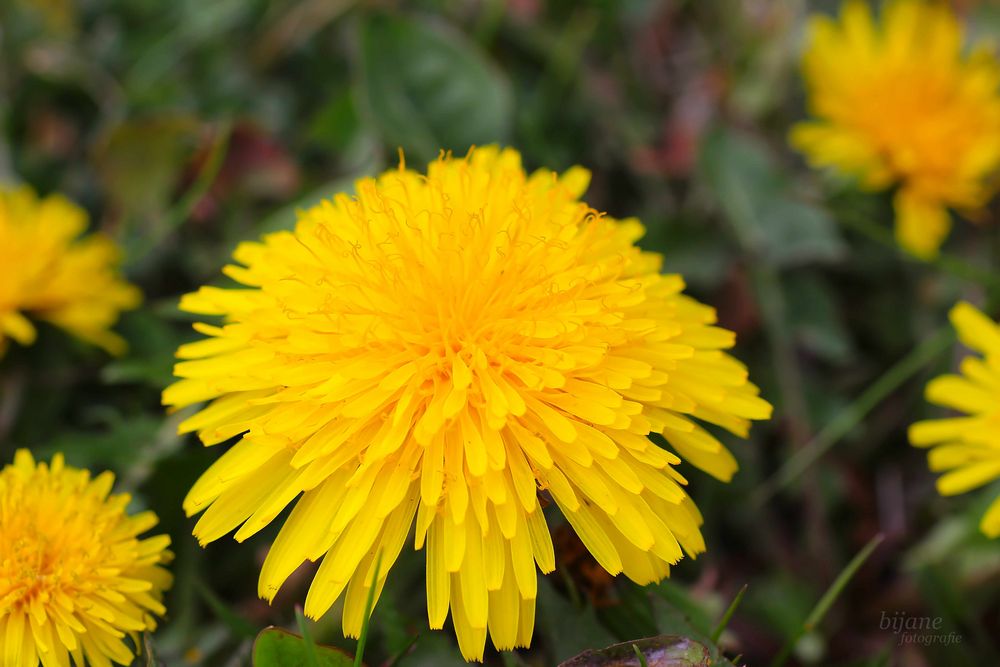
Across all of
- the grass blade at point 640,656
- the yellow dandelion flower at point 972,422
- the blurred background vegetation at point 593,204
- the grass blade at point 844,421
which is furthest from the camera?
the grass blade at point 844,421

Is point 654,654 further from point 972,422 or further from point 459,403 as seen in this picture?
point 972,422

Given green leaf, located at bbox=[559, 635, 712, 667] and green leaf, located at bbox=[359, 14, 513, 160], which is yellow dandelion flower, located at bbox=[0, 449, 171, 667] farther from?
green leaf, located at bbox=[359, 14, 513, 160]

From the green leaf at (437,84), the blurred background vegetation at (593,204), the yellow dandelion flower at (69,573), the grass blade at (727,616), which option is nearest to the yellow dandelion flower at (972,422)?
the blurred background vegetation at (593,204)

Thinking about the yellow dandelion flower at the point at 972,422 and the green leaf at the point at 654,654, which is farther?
the yellow dandelion flower at the point at 972,422

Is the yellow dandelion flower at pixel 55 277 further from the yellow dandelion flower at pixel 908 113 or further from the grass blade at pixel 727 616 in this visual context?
the yellow dandelion flower at pixel 908 113

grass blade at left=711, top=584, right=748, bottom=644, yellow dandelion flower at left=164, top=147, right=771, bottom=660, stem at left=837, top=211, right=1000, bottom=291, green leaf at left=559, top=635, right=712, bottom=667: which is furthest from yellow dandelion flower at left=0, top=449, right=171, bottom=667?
stem at left=837, top=211, right=1000, bottom=291

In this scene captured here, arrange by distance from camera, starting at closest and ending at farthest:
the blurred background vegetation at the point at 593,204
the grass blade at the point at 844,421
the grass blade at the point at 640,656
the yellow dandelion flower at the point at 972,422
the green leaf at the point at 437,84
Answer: the grass blade at the point at 640,656 < the yellow dandelion flower at the point at 972,422 < the blurred background vegetation at the point at 593,204 < the grass blade at the point at 844,421 < the green leaf at the point at 437,84
